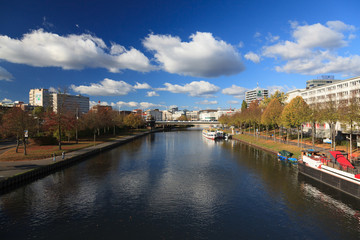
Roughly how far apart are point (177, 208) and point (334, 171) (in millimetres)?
23461

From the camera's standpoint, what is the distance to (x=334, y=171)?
30656 mm

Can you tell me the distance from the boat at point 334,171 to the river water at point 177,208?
4.65 feet

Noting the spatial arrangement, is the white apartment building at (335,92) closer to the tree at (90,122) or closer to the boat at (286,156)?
the boat at (286,156)

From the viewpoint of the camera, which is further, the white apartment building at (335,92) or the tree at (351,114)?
the white apartment building at (335,92)

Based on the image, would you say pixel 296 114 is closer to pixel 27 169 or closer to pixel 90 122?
pixel 27 169

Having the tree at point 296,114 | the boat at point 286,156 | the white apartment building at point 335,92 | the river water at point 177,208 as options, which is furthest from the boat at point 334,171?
the white apartment building at point 335,92

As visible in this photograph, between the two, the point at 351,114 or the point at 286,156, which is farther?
the point at 286,156

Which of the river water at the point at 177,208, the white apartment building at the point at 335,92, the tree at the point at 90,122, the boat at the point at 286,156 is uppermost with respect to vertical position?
the white apartment building at the point at 335,92

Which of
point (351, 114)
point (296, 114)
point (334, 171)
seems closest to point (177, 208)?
point (334, 171)

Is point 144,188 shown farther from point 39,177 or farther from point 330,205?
point 330,205

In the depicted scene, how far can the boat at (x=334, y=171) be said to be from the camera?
27272mm

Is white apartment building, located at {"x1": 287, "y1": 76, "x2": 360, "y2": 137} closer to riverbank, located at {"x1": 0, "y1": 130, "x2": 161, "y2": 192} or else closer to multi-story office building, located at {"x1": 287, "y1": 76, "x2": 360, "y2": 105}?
multi-story office building, located at {"x1": 287, "y1": 76, "x2": 360, "y2": 105}

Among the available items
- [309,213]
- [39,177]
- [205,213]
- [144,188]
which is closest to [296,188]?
[309,213]

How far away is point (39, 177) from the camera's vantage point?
114 feet
